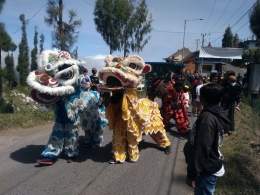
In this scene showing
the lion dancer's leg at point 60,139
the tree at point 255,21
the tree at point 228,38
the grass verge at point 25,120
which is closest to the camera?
the lion dancer's leg at point 60,139

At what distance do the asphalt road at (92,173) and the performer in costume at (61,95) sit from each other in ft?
1.13

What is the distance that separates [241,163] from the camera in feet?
15.3

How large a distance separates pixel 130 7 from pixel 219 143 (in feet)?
54.9

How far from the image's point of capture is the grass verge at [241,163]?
376cm

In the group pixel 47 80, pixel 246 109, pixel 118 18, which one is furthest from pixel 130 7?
pixel 47 80

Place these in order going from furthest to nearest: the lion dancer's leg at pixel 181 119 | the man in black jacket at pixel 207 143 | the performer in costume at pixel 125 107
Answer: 1. the lion dancer's leg at pixel 181 119
2. the performer in costume at pixel 125 107
3. the man in black jacket at pixel 207 143

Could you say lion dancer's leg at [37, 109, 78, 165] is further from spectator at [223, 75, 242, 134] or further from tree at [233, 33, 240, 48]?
tree at [233, 33, 240, 48]

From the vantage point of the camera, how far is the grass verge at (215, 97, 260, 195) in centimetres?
376

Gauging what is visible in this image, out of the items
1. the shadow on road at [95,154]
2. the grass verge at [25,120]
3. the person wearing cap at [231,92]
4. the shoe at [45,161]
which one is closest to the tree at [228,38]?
the person wearing cap at [231,92]

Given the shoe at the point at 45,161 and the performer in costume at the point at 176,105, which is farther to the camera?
the performer in costume at the point at 176,105

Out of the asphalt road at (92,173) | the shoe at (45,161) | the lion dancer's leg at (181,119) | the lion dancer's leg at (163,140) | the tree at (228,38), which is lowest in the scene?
the asphalt road at (92,173)

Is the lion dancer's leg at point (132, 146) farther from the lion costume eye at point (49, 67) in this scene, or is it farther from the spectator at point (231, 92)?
the spectator at point (231, 92)

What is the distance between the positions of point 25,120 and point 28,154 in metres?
2.45

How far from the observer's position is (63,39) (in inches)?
559
